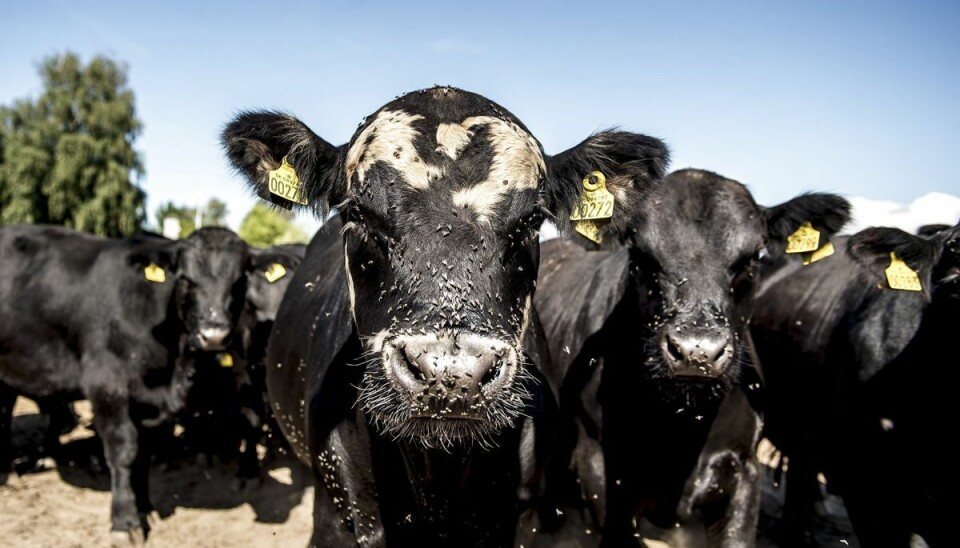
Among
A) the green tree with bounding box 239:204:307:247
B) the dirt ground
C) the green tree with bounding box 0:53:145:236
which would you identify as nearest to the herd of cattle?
the dirt ground

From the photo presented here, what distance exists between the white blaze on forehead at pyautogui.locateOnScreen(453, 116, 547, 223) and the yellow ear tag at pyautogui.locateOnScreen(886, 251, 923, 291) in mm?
2708

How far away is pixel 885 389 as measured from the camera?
4.13m

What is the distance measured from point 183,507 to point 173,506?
0.10 m

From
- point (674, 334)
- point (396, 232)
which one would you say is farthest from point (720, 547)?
point (396, 232)

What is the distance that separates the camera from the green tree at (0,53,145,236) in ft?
120

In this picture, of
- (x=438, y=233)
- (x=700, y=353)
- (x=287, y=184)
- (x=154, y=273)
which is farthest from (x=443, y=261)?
(x=154, y=273)

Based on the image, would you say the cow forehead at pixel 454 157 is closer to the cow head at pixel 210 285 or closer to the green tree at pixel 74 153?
the cow head at pixel 210 285

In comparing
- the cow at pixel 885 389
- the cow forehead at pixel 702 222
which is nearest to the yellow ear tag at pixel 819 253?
the cow at pixel 885 389

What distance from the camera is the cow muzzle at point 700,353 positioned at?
310 cm

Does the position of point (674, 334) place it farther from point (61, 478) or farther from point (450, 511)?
point (61, 478)

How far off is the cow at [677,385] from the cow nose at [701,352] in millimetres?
44

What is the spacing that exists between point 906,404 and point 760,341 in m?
2.10

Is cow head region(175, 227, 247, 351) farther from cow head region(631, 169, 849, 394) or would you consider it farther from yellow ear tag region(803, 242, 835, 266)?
yellow ear tag region(803, 242, 835, 266)

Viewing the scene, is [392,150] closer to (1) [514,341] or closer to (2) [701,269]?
(1) [514,341]
